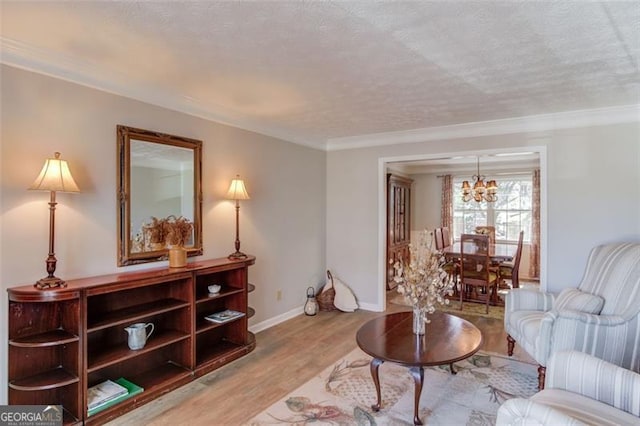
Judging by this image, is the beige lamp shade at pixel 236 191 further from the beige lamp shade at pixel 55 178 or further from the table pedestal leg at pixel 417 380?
the table pedestal leg at pixel 417 380

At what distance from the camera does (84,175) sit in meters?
2.58

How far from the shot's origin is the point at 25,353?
2.27 metres

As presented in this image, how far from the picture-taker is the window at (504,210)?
7094mm

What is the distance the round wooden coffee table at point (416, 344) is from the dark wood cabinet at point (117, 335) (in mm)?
1408

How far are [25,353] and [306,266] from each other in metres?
3.15

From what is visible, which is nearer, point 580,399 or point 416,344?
point 580,399

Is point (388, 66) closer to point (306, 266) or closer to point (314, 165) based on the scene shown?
point (314, 165)

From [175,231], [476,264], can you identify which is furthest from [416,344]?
[476,264]

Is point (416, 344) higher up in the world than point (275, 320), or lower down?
higher up

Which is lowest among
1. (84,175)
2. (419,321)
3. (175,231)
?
(419,321)

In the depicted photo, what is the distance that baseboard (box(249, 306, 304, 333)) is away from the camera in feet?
13.4

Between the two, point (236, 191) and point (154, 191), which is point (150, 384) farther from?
point (236, 191)

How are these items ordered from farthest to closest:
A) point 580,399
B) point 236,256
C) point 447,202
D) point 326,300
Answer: point 447,202 < point 326,300 < point 236,256 < point 580,399

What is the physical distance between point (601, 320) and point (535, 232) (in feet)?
15.8
